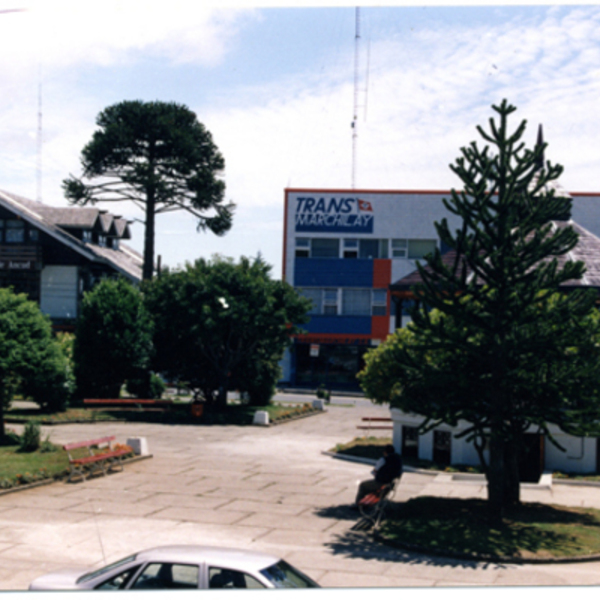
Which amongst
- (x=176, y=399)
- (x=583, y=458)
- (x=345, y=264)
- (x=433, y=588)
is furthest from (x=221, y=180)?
(x=345, y=264)

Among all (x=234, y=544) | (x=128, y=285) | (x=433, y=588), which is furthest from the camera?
(x=128, y=285)

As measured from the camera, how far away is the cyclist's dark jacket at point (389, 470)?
14.9 meters

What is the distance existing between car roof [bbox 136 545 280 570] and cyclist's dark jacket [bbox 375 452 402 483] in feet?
23.9

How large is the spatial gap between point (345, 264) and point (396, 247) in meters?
5.25

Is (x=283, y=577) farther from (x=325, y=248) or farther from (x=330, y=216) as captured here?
(x=325, y=248)

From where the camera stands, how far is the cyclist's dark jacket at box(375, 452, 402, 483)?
48.9ft

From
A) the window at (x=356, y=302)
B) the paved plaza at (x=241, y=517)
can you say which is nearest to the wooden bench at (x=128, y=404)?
the paved plaza at (x=241, y=517)

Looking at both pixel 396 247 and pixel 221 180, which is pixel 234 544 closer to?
pixel 221 180

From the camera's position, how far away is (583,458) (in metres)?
20.3

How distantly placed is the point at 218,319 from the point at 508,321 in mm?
20509

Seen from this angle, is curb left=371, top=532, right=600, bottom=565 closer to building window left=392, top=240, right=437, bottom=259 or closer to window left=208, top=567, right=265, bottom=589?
window left=208, top=567, right=265, bottom=589

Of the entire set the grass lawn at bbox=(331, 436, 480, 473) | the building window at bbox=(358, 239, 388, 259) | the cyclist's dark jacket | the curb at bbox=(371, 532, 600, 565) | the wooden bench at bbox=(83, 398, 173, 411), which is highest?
the building window at bbox=(358, 239, 388, 259)

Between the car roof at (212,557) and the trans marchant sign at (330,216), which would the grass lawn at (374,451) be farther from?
the trans marchant sign at (330,216)

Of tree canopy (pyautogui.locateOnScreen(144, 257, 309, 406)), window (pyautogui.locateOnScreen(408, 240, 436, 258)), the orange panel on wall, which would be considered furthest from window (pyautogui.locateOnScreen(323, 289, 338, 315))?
tree canopy (pyautogui.locateOnScreen(144, 257, 309, 406))
